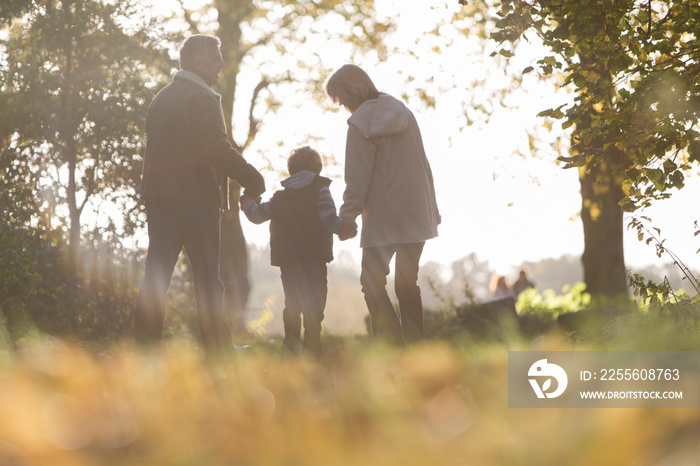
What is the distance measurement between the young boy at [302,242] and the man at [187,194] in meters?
0.83

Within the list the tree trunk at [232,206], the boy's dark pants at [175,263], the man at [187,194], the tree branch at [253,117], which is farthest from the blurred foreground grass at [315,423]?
the tree branch at [253,117]

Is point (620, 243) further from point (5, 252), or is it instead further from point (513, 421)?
point (513, 421)

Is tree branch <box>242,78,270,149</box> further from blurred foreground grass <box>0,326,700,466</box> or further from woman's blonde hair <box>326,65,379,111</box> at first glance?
blurred foreground grass <box>0,326,700,466</box>

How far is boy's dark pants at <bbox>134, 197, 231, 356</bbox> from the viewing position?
4398 millimetres

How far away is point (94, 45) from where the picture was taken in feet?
27.0

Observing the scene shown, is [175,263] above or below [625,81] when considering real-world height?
below

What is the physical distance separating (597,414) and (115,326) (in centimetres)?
666

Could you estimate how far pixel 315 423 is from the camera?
2.20 m

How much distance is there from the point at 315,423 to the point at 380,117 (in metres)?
3.04

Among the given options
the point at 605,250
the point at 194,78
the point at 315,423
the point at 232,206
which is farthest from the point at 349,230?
the point at 232,206

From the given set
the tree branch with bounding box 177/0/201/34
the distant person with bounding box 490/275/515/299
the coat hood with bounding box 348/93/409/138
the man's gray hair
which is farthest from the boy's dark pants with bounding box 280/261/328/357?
the distant person with bounding box 490/275/515/299

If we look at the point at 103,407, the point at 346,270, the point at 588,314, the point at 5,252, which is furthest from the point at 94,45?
the point at 346,270

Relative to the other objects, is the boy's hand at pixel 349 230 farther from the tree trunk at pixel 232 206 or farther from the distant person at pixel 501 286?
the distant person at pixel 501 286

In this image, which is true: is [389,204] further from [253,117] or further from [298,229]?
[253,117]
